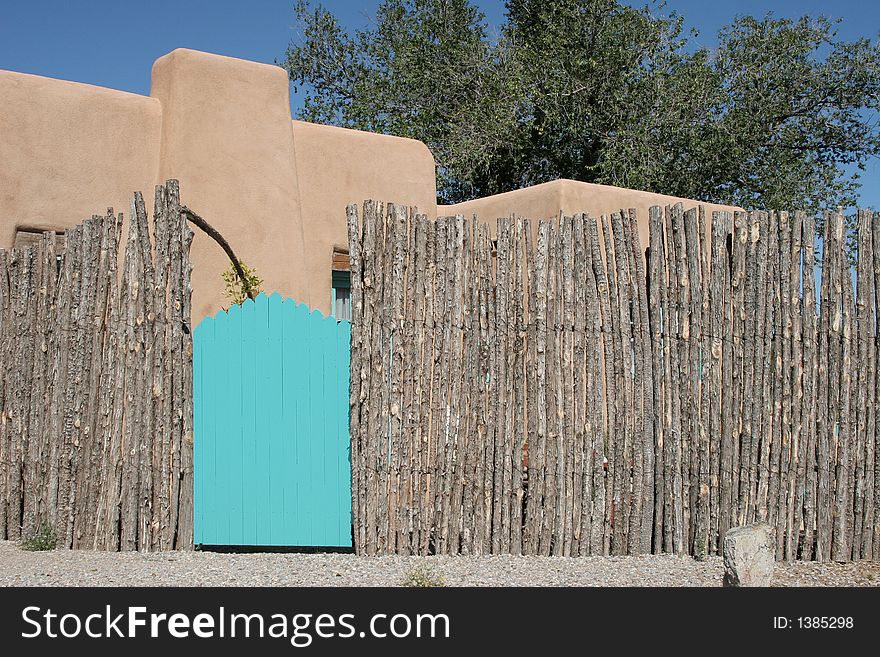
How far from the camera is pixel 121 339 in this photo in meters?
6.20

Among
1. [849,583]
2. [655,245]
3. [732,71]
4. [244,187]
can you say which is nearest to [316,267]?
[244,187]

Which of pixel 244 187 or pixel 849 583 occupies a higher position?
pixel 244 187

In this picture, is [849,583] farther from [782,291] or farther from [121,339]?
[121,339]

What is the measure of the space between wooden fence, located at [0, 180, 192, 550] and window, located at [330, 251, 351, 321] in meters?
4.65

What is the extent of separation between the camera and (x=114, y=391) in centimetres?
619

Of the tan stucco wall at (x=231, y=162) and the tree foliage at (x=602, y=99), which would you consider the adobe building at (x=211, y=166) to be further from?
the tree foliage at (x=602, y=99)

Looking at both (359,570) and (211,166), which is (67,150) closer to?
(211,166)

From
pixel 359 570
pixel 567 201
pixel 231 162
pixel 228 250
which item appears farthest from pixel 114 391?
pixel 567 201

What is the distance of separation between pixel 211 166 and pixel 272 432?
14.5ft

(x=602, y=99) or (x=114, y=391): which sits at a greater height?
(x=602, y=99)

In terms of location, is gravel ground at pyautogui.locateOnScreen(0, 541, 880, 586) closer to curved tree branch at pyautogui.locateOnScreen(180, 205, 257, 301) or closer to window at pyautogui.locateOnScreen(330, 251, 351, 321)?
curved tree branch at pyautogui.locateOnScreen(180, 205, 257, 301)

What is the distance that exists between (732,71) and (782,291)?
15.3 meters

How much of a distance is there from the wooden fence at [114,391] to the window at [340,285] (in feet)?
15.2

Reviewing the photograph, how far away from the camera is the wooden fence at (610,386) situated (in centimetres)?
606
